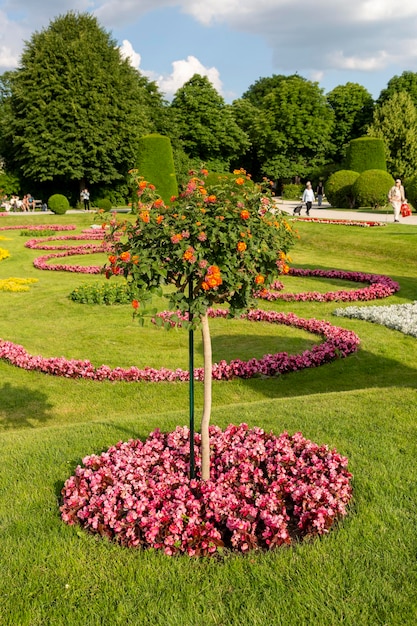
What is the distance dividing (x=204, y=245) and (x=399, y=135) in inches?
2020

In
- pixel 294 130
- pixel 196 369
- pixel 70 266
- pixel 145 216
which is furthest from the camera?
pixel 294 130

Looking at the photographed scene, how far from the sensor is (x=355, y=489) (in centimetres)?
454

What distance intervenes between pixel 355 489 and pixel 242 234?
231 cm

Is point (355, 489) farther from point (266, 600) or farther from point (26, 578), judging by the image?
point (26, 578)

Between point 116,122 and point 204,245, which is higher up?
point 116,122

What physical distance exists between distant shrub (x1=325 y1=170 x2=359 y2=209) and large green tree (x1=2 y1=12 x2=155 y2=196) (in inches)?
752

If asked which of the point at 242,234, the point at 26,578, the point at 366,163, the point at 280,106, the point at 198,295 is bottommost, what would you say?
the point at 26,578

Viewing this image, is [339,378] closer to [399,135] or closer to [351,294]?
[351,294]

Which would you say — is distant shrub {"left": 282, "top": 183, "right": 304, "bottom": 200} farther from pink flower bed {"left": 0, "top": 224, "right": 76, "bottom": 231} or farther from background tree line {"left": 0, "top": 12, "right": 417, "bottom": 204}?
pink flower bed {"left": 0, "top": 224, "right": 76, "bottom": 231}

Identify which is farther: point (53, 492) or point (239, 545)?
point (53, 492)

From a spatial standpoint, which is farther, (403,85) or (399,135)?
(403,85)

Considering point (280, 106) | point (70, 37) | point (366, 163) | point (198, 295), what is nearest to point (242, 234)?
point (198, 295)

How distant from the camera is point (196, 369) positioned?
8680 mm

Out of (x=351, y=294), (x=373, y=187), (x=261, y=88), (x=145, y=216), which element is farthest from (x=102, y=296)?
(x=261, y=88)
